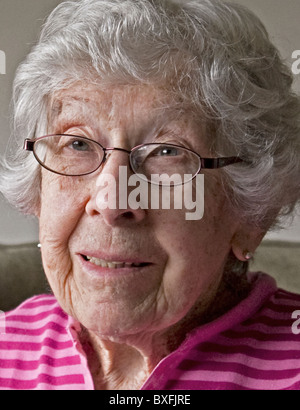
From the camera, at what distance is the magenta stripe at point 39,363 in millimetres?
1150

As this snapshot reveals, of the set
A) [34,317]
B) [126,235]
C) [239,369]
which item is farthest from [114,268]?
[34,317]

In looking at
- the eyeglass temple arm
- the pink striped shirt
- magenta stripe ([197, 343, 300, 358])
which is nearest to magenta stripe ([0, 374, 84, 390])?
the pink striped shirt

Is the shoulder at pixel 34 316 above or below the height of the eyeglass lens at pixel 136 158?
below

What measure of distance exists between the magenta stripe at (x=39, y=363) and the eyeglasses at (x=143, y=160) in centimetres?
35

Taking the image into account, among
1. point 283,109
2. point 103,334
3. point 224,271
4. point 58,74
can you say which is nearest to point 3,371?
point 103,334

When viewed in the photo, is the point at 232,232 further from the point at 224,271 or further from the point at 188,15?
the point at 188,15

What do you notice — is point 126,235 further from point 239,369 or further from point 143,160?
point 239,369

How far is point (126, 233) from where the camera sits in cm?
96

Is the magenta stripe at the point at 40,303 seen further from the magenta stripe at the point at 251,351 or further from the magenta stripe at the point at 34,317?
the magenta stripe at the point at 251,351

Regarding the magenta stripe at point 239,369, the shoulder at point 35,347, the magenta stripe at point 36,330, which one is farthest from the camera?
the magenta stripe at point 36,330

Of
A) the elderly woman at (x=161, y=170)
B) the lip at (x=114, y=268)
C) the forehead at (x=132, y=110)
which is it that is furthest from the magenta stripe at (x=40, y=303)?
the forehead at (x=132, y=110)

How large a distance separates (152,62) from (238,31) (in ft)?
0.49

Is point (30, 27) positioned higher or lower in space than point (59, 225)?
higher

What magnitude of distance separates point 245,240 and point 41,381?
1.42 feet
